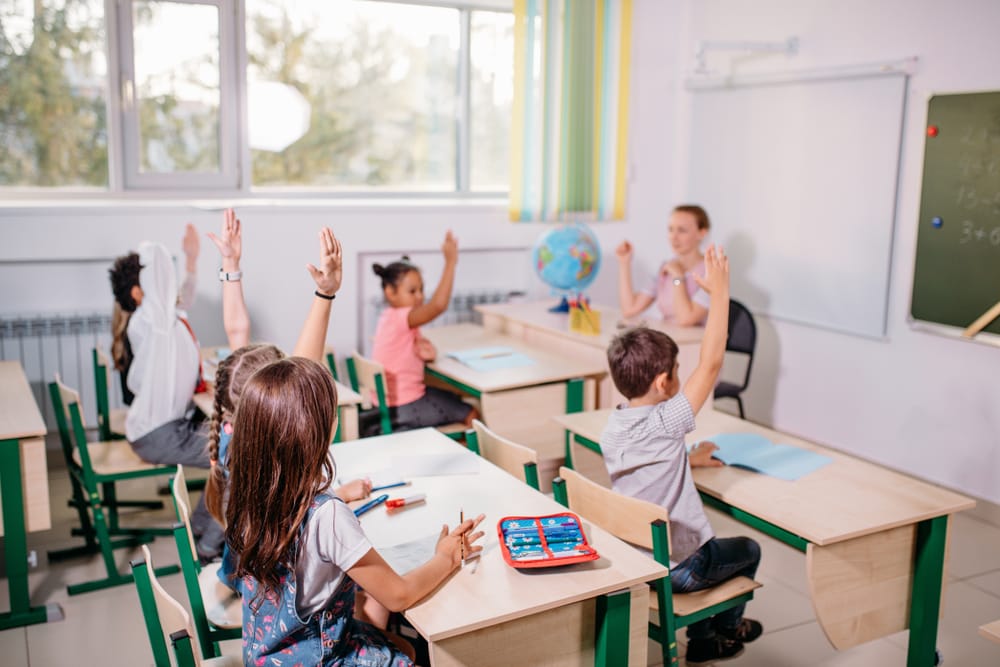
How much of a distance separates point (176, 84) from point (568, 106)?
208 centimetres

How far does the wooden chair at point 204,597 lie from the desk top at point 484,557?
1.27 ft

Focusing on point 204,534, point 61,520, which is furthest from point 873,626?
point 61,520

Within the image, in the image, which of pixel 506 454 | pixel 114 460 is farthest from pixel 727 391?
pixel 114 460

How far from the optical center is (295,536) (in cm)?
175

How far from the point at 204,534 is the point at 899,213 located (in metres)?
3.18

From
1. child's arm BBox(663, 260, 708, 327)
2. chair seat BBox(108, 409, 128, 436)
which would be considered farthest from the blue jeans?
chair seat BBox(108, 409, 128, 436)

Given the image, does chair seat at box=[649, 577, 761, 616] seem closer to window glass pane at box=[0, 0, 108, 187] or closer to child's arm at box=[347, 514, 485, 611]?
child's arm at box=[347, 514, 485, 611]

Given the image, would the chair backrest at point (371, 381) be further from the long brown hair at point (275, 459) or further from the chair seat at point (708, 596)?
the long brown hair at point (275, 459)

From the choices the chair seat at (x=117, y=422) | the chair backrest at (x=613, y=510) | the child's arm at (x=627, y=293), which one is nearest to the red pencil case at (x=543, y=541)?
the chair backrest at (x=613, y=510)

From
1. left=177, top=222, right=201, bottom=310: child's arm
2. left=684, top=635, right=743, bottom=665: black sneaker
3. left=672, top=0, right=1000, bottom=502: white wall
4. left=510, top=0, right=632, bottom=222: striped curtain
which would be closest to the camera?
left=684, top=635, right=743, bottom=665: black sneaker

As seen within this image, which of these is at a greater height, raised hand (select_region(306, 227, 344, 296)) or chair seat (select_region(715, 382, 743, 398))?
raised hand (select_region(306, 227, 344, 296))

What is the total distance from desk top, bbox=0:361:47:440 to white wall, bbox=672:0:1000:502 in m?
3.48

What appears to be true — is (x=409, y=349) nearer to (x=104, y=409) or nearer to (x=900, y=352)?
(x=104, y=409)

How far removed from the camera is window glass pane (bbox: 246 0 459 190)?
491 centimetres
